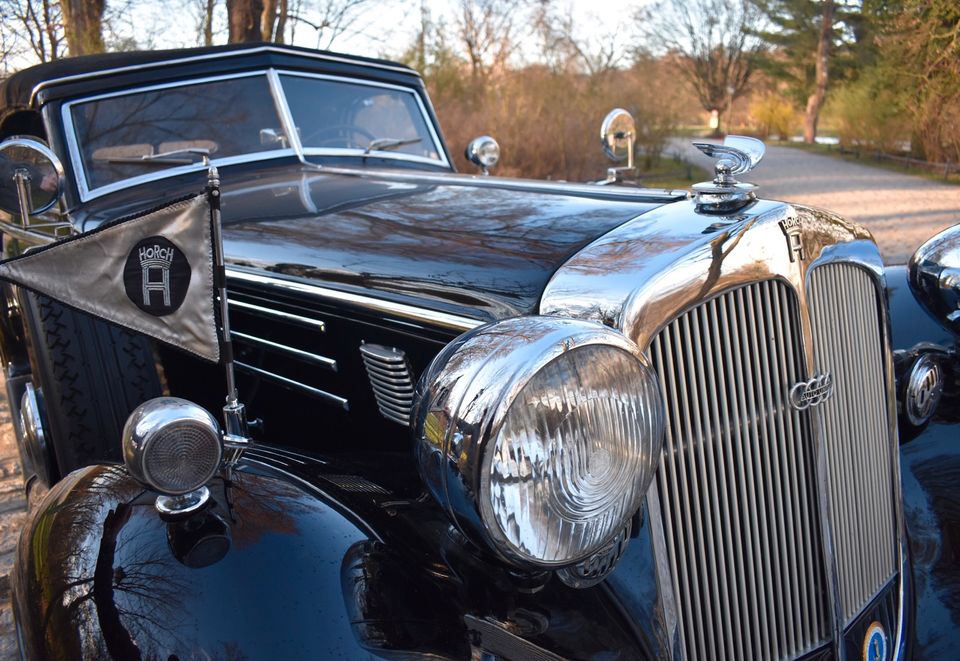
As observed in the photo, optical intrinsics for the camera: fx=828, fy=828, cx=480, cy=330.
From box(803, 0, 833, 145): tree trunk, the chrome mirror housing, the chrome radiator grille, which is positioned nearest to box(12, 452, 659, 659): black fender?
the chrome radiator grille

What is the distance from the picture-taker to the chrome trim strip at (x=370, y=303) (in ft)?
5.72

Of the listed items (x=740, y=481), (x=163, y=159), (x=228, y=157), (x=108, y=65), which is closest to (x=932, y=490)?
(x=740, y=481)

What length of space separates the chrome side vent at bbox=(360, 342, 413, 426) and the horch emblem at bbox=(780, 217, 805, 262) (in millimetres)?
865

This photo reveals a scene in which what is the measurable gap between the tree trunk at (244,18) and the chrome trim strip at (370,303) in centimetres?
851

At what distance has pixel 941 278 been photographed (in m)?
2.71

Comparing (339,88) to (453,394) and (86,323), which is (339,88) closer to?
(86,323)

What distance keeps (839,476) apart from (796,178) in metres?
17.2

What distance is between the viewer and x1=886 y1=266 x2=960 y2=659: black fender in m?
1.98

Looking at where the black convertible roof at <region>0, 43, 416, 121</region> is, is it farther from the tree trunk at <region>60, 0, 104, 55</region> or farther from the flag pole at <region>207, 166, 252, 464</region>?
the tree trunk at <region>60, 0, 104, 55</region>

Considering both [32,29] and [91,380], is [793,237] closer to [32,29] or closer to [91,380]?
[91,380]

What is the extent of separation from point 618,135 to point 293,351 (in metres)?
1.76

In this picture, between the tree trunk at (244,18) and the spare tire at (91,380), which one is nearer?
the spare tire at (91,380)

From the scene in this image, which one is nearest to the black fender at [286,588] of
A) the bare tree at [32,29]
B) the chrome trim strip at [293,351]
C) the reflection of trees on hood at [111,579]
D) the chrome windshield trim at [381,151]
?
the reflection of trees on hood at [111,579]

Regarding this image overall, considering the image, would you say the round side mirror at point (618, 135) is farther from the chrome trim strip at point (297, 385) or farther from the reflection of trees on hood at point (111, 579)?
the reflection of trees on hood at point (111, 579)
